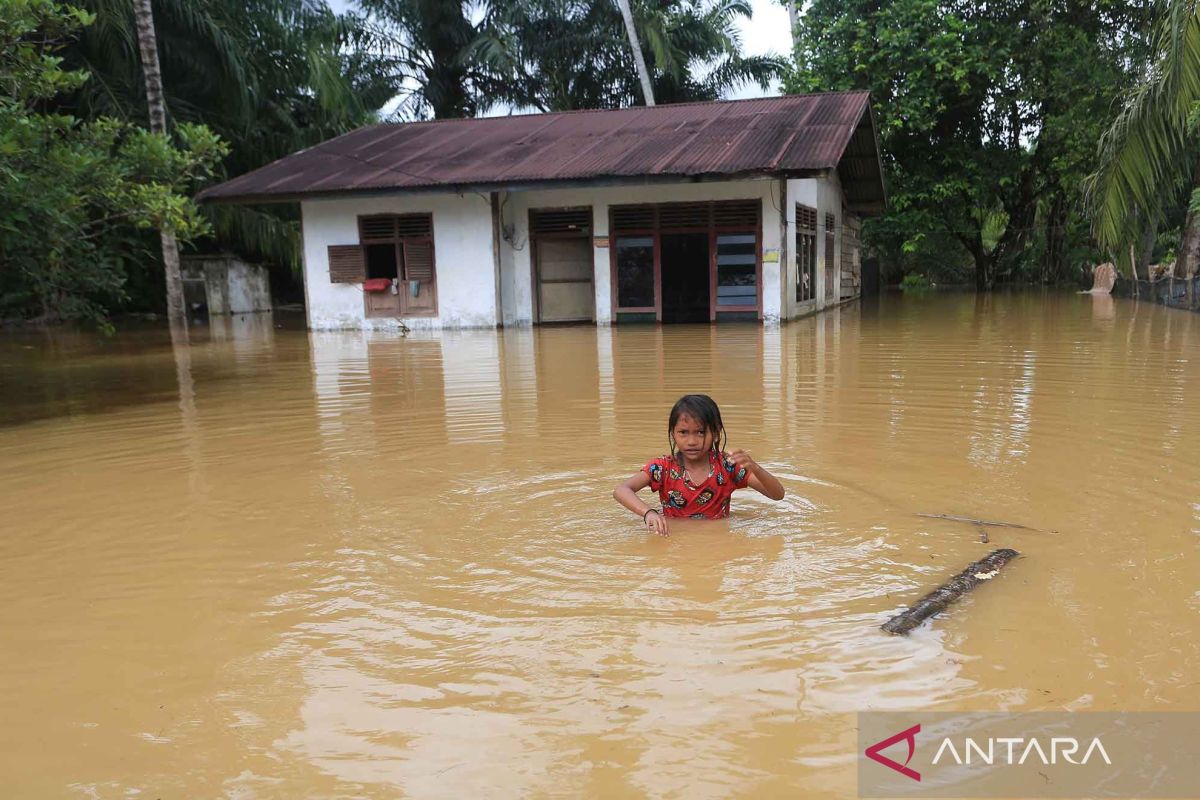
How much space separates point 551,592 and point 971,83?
24412 mm

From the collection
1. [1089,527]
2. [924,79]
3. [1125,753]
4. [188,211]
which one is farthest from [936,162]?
[1125,753]

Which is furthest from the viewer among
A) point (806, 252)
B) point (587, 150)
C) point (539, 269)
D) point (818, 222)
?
point (818, 222)

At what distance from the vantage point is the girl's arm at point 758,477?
4410mm

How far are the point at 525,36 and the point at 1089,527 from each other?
2981 cm

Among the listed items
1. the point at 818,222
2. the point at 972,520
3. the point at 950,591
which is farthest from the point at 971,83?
the point at 950,591

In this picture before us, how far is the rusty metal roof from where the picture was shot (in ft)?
54.0

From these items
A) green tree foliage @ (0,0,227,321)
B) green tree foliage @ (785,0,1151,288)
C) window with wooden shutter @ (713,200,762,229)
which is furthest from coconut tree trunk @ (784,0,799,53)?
green tree foliage @ (0,0,227,321)

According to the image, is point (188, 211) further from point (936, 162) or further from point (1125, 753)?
point (936, 162)

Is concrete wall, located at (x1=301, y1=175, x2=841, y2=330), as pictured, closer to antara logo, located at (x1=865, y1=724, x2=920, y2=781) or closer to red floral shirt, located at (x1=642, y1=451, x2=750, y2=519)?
red floral shirt, located at (x1=642, y1=451, x2=750, y2=519)

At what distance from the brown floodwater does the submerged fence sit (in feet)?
33.4

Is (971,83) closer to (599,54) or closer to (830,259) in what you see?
(830,259)

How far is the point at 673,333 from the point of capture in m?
16.4

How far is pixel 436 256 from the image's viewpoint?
19.2 meters

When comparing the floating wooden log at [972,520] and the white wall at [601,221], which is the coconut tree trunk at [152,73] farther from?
the floating wooden log at [972,520]
